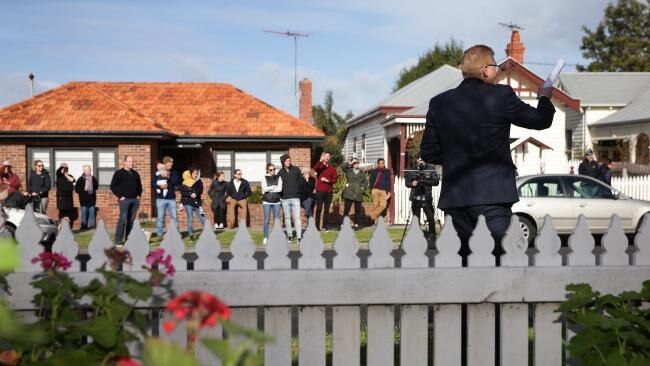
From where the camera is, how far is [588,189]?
595 inches

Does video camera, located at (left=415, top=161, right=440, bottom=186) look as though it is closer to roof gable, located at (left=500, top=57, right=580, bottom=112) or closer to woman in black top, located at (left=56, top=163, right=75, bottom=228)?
woman in black top, located at (left=56, top=163, right=75, bottom=228)

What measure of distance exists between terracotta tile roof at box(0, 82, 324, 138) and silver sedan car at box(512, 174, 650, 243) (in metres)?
12.1

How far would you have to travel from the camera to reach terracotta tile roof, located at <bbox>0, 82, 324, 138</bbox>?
76.7 ft

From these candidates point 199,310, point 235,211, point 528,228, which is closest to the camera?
point 199,310

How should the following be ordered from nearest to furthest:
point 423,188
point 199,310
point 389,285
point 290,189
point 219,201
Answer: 1. point 199,310
2. point 389,285
3. point 423,188
4. point 290,189
5. point 219,201

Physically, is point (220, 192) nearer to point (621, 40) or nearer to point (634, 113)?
point (634, 113)

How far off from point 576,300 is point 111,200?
2160 centimetres

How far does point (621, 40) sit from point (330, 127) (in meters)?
25.2

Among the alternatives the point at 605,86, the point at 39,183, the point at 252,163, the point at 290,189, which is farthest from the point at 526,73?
the point at 39,183

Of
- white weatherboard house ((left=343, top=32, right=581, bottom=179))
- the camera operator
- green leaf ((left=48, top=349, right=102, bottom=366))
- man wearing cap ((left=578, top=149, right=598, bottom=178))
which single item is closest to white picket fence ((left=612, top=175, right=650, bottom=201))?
man wearing cap ((left=578, top=149, right=598, bottom=178))

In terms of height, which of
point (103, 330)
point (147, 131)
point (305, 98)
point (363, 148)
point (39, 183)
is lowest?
point (103, 330)

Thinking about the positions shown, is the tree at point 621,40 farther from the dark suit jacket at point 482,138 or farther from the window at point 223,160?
the dark suit jacket at point 482,138

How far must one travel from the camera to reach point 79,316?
3.38 m

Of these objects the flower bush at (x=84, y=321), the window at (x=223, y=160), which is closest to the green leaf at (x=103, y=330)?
the flower bush at (x=84, y=321)
